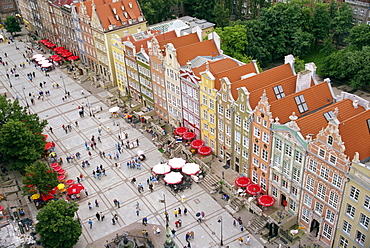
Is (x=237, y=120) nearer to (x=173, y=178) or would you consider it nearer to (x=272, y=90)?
(x=272, y=90)

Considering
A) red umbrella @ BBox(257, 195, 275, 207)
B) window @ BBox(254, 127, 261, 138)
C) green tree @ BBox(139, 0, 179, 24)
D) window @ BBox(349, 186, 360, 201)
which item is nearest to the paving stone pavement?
red umbrella @ BBox(257, 195, 275, 207)

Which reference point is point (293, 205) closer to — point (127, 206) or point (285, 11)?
point (127, 206)

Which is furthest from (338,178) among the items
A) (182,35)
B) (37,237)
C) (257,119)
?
(182,35)

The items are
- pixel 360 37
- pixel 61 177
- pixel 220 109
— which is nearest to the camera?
pixel 220 109

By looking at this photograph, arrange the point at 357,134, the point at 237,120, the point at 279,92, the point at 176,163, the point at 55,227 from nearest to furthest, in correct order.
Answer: the point at 357,134, the point at 55,227, the point at 279,92, the point at 237,120, the point at 176,163

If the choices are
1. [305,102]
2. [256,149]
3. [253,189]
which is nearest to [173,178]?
A: [253,189]

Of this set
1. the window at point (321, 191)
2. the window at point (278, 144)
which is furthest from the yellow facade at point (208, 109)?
the window at point (321, 191)
